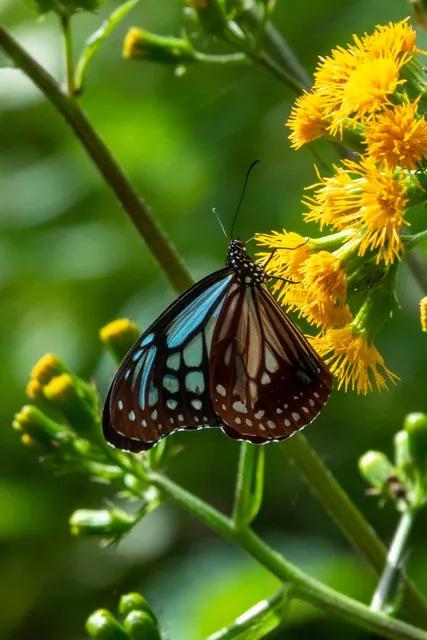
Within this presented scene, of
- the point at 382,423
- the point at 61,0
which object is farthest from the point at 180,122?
the point at 61,0

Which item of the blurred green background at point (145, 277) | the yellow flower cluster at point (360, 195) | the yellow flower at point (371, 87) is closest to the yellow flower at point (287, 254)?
the yellow flower cluster at point (360, 195)

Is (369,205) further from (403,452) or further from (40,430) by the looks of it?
(40,430)

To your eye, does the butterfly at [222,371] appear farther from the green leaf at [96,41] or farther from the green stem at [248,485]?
the green leaf at [96,41]

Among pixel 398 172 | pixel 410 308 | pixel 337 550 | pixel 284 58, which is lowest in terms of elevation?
pixel 337 550

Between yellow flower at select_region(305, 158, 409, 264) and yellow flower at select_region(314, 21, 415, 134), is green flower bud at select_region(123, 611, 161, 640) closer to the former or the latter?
yellow flower at select_region(305, 158, 409, 264)

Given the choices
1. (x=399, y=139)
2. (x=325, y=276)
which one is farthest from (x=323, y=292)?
(x=399, y=139)

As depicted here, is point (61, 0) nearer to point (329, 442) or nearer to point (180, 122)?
A: point (180, 122)
